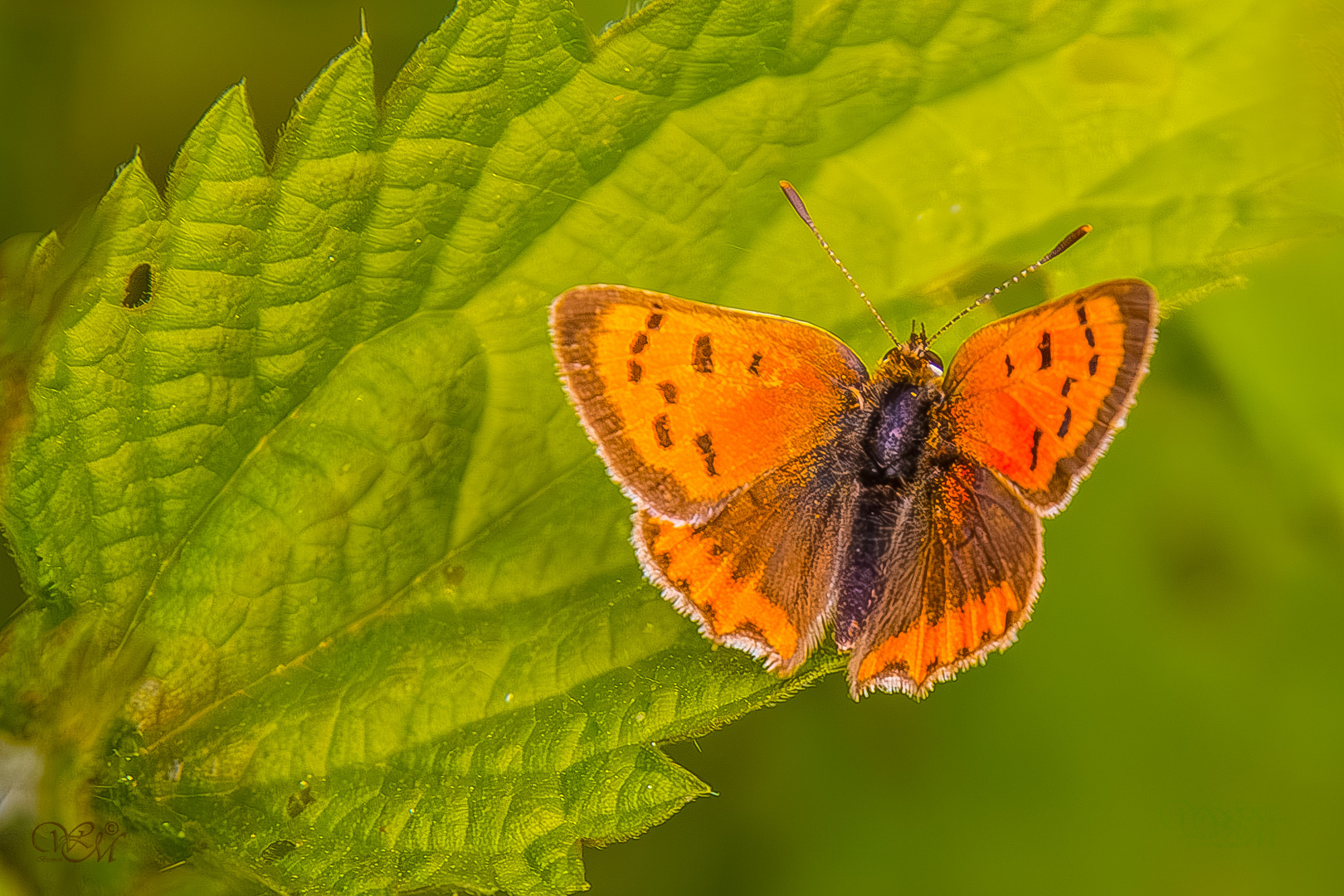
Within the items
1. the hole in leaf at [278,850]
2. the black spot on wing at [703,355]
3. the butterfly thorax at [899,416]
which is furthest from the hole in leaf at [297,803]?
the butterfly thorax at [899,416]

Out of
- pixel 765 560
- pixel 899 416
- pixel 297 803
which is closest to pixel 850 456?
pixel 899 416

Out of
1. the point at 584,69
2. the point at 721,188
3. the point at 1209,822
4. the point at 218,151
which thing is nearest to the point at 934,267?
the point at 721,188

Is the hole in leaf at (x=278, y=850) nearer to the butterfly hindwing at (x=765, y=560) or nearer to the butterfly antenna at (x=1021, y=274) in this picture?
the butterfly hindwing at (x=765, y=560)

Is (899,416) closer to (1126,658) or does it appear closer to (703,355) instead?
(703,355)

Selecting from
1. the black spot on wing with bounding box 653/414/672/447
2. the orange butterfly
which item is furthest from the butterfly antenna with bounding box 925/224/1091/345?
the black spot on wing with bounding box 653/414/672/447

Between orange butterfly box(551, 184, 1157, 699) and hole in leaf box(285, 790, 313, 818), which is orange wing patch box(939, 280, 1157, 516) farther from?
hole in leaf box(285, 790, 313, 818)

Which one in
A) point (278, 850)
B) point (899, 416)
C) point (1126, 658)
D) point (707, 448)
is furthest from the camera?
point (1126, 658)
